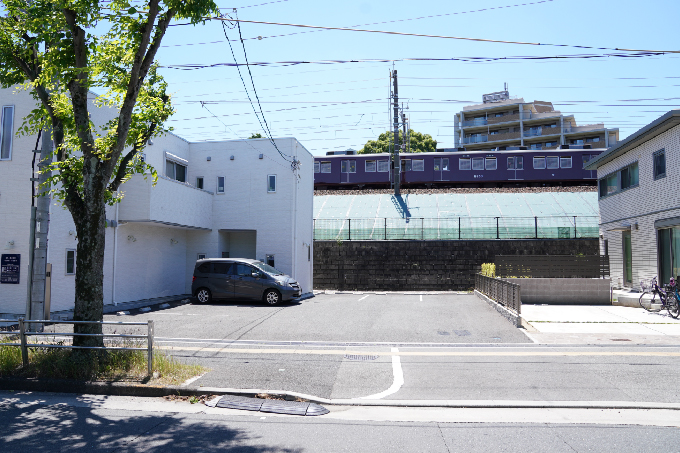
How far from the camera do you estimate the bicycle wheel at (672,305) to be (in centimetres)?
1322

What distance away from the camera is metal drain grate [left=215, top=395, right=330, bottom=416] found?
6008mm

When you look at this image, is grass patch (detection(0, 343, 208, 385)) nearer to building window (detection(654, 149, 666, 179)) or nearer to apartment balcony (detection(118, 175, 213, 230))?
apartment balcony (detection(118, 175, 213, 230))

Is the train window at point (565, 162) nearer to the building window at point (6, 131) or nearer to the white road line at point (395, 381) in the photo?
the white road line at point (395, 381)

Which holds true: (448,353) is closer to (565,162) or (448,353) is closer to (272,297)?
(272,297)

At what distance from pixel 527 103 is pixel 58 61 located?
63.4 m

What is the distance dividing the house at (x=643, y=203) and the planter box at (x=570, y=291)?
1.31 metres

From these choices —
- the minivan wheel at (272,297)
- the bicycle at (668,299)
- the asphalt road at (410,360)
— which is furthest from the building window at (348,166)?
the bicycle at (668,299)

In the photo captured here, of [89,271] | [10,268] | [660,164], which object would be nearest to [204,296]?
[10,268]

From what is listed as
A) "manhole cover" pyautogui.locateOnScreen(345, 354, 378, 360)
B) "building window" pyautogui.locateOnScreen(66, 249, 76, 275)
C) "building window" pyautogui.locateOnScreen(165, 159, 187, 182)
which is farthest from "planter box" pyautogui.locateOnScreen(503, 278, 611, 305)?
"building window" pyautogui.locateOnScreen(66, 249, 76, 275)

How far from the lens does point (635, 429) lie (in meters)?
5.27

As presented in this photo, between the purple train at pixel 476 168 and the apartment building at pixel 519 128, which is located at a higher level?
the apartment building at pixel 519 128

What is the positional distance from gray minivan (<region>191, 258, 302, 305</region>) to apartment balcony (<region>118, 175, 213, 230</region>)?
2176mm

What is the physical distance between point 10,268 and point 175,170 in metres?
8.25

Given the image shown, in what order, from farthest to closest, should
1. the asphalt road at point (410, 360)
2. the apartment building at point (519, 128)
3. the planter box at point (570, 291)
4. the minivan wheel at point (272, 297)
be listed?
the apartment building at point (519, 128)
the planter box at point (570, 291)
the minivan wheel at point (272, 297)
the asphalt road at point (410, 360)
